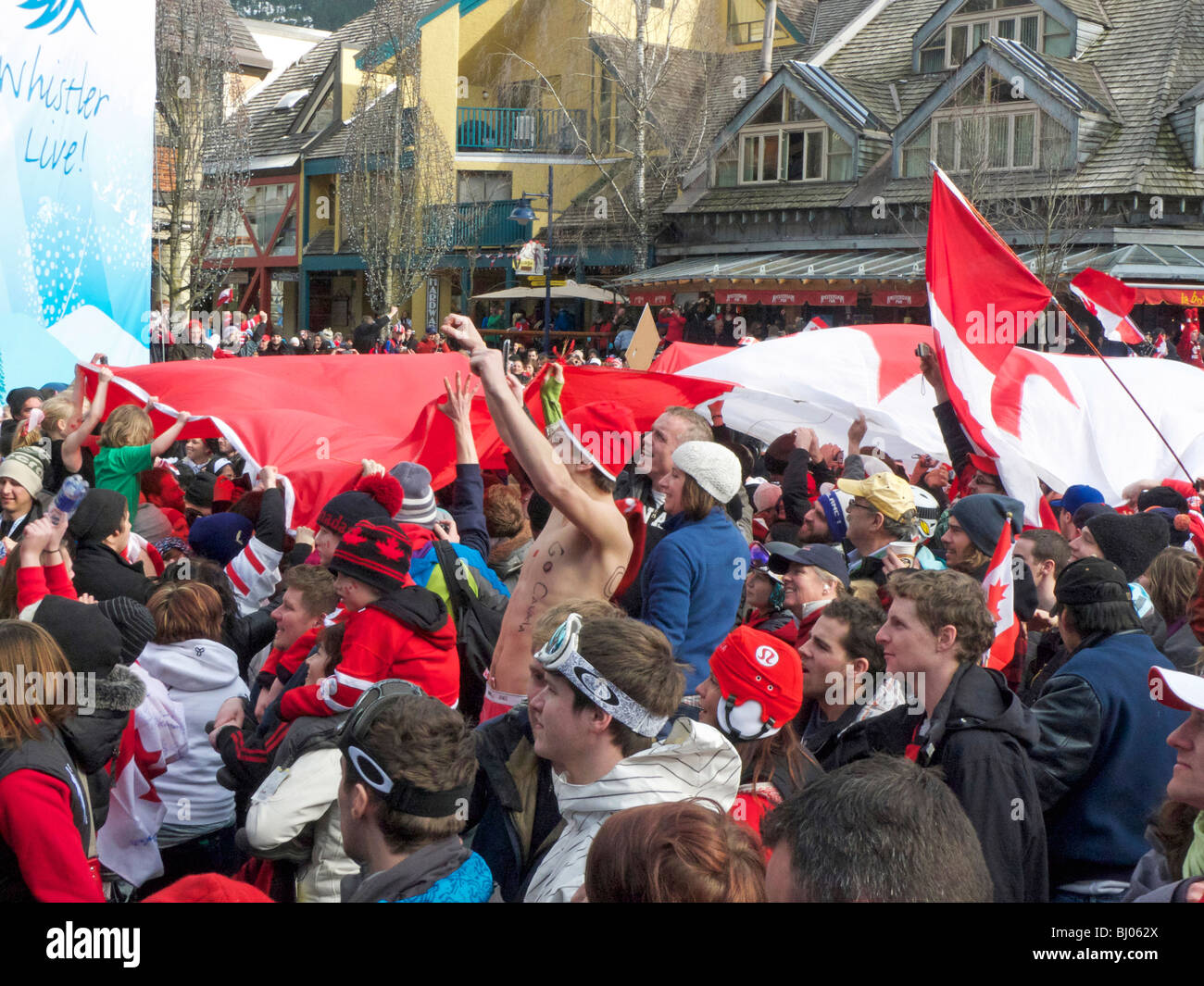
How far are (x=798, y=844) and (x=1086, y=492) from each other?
5283 millimetres

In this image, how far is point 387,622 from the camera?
3.96 metres

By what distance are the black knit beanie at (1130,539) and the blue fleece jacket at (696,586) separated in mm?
1703

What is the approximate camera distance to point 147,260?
15.6 metres

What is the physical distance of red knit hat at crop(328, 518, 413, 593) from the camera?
401cm

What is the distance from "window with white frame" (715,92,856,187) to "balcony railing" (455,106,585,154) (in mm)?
6413

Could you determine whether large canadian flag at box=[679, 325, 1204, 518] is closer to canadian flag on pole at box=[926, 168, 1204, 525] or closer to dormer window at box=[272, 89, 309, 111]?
canadian flag on pole at box=[926, 168, 1204, 525]

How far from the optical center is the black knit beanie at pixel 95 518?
5598mm

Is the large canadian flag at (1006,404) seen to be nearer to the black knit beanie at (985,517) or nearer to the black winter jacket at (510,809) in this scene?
the black knit beanie at (985,517)

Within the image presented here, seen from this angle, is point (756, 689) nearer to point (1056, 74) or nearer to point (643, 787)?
point (643, 787)

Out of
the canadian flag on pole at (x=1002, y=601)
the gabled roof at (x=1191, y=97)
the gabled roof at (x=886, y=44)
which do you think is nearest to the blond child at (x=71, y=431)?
the canadian flag on pole at (x=1002, y=601)

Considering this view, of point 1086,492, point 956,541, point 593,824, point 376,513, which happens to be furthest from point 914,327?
point 593,824

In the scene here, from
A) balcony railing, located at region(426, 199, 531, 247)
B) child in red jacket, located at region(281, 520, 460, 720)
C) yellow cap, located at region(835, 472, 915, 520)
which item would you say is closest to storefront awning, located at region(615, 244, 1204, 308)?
balcony railing, located at region(426, 199, 531, 247)

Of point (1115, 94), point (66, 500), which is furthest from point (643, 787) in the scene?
point (1115, 94)
